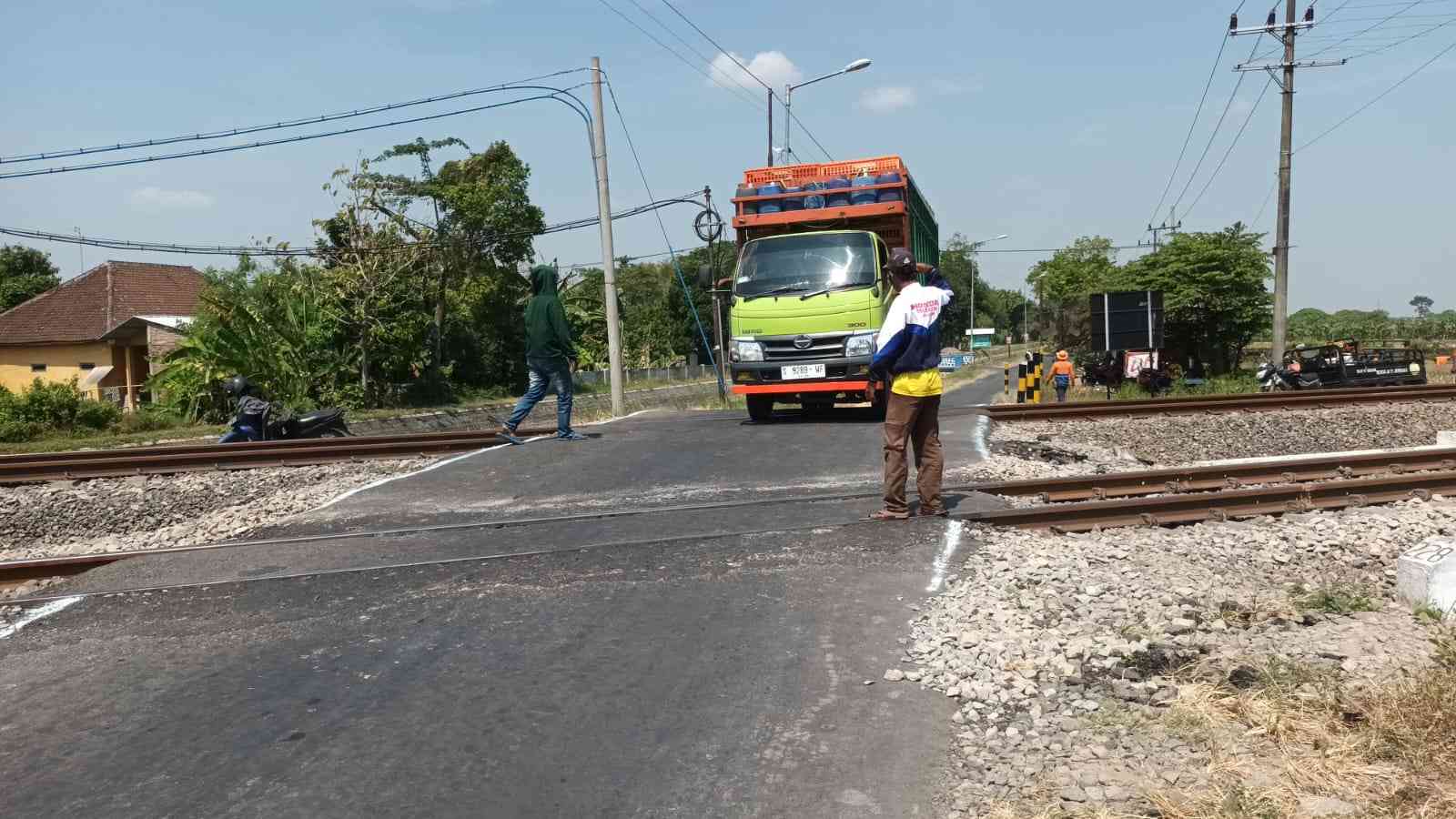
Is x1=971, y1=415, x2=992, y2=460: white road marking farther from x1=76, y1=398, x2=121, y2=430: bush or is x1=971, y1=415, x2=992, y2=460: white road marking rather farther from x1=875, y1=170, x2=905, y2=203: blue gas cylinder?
x1=76, y1=398, x2=121, y2=430: bush

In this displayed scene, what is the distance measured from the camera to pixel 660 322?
6397 centimetres

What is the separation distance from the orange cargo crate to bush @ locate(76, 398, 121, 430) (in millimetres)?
19567

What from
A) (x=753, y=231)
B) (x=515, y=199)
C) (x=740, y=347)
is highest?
(x=515, y=199)

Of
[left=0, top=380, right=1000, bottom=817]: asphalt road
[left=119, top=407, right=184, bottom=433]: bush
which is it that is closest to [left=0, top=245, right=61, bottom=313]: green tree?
[left=119, top=407, right=184, bottom=433]: bush

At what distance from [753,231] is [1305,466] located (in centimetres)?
754

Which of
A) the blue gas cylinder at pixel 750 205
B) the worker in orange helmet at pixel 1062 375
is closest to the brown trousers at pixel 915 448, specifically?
the blue gas cylinder at pixel 750 205

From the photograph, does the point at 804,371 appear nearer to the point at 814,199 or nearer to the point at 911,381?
the point at 814,199

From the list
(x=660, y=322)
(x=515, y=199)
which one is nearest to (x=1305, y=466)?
(x=515, y=199)

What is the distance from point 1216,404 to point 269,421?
1419cm

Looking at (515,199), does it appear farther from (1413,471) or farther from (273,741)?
(273,741)

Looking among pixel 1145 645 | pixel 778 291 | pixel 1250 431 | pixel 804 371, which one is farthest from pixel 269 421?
pixel 1250 431

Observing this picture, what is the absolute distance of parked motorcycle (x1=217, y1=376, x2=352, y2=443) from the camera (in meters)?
13.2

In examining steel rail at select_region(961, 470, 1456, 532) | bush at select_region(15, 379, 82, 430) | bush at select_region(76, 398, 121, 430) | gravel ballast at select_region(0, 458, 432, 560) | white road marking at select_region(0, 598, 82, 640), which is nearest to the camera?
white road marking at select_region(0, 598, 82, 640)

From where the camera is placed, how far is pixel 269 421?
44.2 ft
